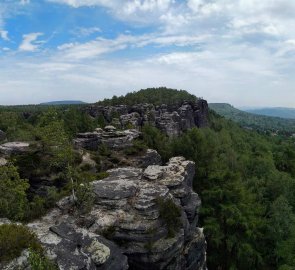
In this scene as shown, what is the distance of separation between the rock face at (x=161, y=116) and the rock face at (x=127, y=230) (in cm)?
4943

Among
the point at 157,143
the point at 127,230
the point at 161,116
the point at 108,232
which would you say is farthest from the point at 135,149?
the point at 161,116

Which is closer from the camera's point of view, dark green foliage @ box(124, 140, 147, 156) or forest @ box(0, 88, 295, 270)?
forest @ box(0, 88, 295, 270)

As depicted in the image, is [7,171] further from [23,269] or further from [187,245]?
[187,245]

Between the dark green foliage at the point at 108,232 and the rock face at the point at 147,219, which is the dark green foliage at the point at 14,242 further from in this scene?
the rock face at the point at 147,219

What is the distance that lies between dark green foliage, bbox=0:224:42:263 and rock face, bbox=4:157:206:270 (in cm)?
55

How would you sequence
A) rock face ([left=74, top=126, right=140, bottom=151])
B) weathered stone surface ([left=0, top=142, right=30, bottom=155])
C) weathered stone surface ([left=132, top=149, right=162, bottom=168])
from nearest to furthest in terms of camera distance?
weathered stone surface ([left=0, top=142, right=30, bottom=155]) → weathered stone surface ([left=132, top=149, right=162, bottom=168]) → rock face ([left=74, top=126, right=140, bottom=151])

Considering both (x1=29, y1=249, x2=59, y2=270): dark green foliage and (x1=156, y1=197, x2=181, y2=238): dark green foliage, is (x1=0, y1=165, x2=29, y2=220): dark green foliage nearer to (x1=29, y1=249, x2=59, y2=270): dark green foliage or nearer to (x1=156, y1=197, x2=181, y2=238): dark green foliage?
(x1=29, y1=249, x2=59, y2=270): dark green foliage

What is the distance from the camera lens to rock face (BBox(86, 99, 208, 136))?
9606cm

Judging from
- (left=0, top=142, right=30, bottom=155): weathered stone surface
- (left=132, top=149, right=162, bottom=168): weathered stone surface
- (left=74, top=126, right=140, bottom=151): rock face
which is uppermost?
(left=0, top=142, right=30, bottom=155): weathered stone surface

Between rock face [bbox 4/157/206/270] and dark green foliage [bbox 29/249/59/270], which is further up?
dark green foliage [bbox 29/249/59/270]

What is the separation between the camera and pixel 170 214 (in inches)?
1043

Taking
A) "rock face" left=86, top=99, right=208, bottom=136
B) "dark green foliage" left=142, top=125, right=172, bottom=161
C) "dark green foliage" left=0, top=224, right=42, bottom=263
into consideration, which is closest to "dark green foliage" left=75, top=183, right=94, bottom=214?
"dark green foliage" left=0, top=224, right=42, bottom=263

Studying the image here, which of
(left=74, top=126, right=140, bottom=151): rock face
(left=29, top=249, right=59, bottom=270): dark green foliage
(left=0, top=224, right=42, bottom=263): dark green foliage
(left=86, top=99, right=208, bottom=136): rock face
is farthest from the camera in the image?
(left=86, top=99, right=208, bottom=136): rock face

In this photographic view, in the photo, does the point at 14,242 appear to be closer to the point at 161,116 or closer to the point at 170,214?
the point at 170,214
